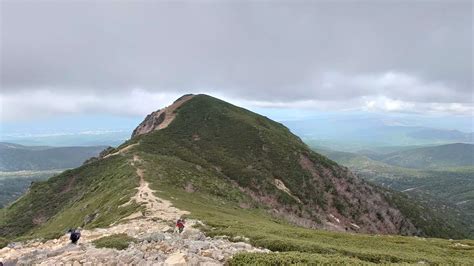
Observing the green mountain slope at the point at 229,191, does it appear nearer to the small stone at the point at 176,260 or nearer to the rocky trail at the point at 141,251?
the rocky trail at the point at 141,251

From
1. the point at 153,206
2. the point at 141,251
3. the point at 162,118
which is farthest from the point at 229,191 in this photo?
the point at 162,118

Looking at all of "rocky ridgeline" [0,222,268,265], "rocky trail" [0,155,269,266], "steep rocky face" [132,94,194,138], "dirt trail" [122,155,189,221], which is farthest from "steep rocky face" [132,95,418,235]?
"rocky ridgeline" [0,222,268,265]

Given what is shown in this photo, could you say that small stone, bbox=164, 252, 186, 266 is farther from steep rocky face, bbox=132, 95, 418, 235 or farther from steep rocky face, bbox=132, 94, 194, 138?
steep rocky face, bbox=132, 94, 194, 138

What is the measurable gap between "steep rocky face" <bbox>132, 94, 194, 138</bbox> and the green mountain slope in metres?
0.81

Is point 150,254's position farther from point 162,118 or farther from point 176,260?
point 162,118

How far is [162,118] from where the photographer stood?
13562 cm

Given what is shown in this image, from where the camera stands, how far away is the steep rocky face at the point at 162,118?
129425mm

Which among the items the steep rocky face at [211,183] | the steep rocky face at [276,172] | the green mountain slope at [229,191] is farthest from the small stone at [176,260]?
the steep rocky face at [276,172]

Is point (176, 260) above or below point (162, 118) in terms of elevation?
below

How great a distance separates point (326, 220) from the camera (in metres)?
80.2

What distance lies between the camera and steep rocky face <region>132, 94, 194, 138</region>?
129m

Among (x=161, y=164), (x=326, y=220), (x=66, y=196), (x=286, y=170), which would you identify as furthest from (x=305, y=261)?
(x=286, y=170)

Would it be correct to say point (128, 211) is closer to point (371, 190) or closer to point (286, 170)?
point (286, 170)

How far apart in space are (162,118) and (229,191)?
72.2m
